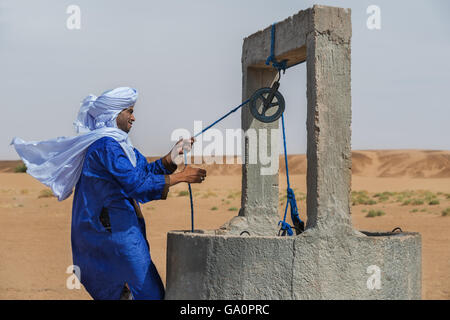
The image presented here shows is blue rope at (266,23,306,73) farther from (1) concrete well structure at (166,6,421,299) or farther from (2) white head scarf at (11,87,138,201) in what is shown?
(2) white head scarf at (11,87,138,201)

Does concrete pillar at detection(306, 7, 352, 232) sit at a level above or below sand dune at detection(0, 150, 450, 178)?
above

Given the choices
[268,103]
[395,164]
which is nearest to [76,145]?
[268,103]

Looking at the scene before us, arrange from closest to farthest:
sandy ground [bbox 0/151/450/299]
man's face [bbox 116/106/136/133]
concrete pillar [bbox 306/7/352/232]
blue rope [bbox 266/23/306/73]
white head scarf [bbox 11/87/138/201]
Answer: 1. concrete pillar [bbox 306/7/352/232]
2. white head scarf [bbox 11/87/138/201]
3. man's face [bbox 116/106/136/133]
4. blue rope [bbox 266/23/306/73]
5. sandy ground [bbox 0/151/450/299]

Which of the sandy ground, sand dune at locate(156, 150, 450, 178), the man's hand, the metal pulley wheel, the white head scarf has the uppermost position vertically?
the metal pulley wheel

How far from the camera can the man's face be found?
493cm

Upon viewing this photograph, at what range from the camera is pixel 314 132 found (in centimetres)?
454

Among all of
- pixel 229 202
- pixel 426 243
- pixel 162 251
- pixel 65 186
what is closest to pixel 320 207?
pixel 65 186

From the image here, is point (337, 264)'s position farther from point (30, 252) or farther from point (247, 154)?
point (30, 252)

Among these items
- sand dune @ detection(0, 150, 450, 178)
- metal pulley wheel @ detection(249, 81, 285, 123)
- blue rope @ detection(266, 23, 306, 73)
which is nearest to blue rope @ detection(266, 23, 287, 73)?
blue rope @ detection(266, 23, 306, 73)

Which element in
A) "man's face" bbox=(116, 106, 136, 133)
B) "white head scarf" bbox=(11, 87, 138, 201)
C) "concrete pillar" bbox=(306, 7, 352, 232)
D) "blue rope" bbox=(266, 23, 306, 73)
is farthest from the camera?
"blue rope" bbox=(266, 23, 306, 73)

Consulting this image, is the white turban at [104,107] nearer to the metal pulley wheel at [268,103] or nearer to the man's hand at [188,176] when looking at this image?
the man's hand at [188,176]

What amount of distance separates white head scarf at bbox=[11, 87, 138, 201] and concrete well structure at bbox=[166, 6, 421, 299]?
90 cm

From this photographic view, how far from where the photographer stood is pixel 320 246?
4336mm

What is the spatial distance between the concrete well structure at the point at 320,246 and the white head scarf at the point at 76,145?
90 cm
